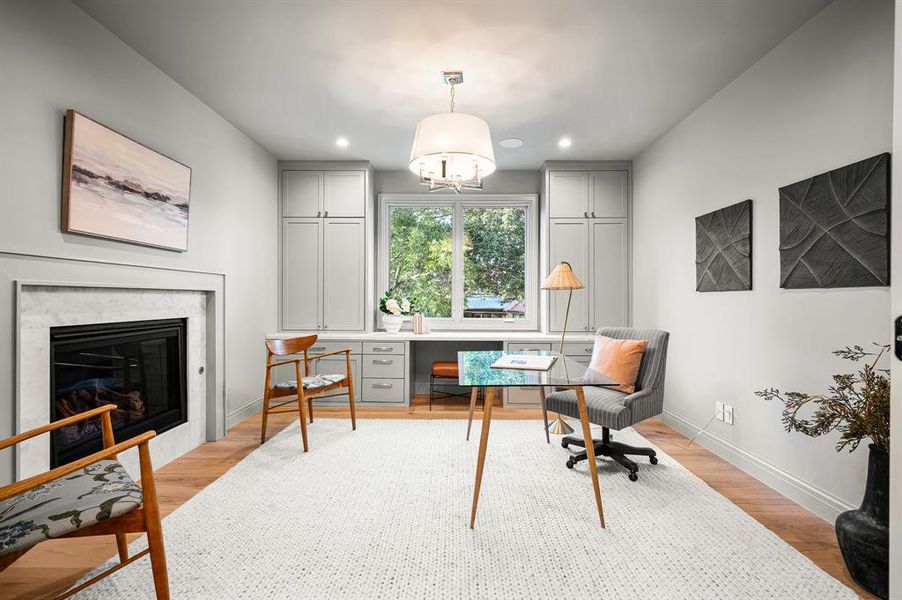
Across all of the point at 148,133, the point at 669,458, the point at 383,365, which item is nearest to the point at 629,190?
the point at 669,458

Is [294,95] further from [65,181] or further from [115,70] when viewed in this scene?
[65,181]

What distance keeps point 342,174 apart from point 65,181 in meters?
2.72

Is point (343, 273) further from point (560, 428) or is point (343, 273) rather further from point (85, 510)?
point (85, 510)

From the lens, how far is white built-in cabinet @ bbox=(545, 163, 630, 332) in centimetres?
457

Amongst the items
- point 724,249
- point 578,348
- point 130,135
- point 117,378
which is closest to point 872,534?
point 724,249

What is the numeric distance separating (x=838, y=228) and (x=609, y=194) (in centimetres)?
264

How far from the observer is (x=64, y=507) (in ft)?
4.43

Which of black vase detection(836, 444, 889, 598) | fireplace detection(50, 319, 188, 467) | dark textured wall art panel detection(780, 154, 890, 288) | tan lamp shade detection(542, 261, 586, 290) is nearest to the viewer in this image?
black vase detection(836, 444, 889, 598)

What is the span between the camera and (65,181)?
6.90ft

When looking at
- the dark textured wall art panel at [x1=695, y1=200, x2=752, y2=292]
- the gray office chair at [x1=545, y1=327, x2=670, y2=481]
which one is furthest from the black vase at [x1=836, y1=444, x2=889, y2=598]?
the dark textured wall art panel at [x1=695, y1=200, x2=752, y2=292]

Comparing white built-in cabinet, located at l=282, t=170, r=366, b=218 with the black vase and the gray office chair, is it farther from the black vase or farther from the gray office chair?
the black vase

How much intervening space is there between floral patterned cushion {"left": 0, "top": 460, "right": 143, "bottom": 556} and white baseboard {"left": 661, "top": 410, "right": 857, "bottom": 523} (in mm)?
2930

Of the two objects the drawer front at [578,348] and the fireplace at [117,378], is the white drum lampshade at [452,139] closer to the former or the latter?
the fireplace at [117,378]

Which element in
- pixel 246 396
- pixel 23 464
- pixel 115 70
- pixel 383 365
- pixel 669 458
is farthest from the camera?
pixel 383 365
